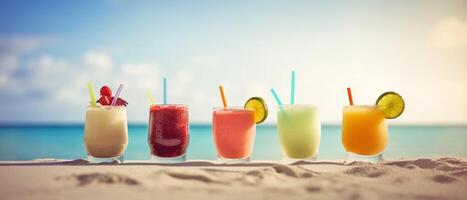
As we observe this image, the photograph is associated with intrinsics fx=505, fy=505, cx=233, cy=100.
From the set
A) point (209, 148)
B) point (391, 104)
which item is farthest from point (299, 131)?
point (209, 148)

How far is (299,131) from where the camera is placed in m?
4.14

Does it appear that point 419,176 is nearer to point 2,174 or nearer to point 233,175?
point 233,175

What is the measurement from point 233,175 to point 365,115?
142cm

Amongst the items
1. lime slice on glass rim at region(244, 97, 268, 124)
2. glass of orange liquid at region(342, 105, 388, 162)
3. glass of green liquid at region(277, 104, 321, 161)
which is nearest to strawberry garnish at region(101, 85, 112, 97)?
lime slice on glass rim at region(244, 97, 268, 124)

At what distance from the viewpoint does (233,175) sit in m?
3.33

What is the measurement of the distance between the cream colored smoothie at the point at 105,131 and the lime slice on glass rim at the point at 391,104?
2.13m

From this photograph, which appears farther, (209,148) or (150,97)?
(209,148)

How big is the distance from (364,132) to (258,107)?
2.93 feet

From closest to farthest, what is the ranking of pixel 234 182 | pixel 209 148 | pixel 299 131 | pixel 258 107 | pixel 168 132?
pixel 234 182
pixel 168 132
pixel 299 131
pixel 258 107
pixel 209 148

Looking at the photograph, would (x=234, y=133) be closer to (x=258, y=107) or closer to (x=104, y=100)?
(x=258, y=107)

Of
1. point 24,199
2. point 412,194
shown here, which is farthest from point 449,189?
point 24,199

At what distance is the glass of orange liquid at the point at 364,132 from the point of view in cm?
408

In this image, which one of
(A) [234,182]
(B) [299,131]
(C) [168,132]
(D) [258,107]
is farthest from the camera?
(D) [258,107]

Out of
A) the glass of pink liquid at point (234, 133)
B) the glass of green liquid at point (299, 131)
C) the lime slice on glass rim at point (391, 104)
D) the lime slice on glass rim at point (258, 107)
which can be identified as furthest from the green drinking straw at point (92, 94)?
the lime slice on glass rim at point (391, 104)
